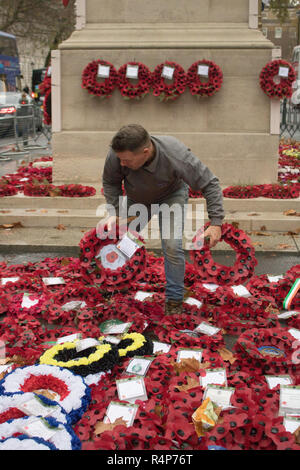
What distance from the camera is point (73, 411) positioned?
9.30 feet

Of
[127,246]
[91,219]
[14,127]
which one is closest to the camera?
[127,246]

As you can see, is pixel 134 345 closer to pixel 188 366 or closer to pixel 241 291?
pixel 188 366

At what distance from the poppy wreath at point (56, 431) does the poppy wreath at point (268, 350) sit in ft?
4.17

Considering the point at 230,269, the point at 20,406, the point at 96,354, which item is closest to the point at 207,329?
the point at 230,269

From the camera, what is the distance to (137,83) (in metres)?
8.32

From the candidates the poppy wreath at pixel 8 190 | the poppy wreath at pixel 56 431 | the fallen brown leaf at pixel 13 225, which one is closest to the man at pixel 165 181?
the poppy wreath at pixel 56 431

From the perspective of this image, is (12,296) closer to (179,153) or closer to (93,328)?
(93,328)

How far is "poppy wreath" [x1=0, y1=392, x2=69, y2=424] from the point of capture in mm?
2693

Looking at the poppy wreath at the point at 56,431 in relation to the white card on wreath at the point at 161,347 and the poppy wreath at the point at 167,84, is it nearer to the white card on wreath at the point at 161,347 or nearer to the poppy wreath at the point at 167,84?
the white card on wreath at the point at 161,347

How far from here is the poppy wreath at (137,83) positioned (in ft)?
26.9

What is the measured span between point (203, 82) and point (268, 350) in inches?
215

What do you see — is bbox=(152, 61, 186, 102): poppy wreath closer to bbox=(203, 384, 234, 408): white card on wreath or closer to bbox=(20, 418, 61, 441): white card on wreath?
Answer: bbox=(203, 384, 234, 408): white card on wreath

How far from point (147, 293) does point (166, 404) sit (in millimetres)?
1820

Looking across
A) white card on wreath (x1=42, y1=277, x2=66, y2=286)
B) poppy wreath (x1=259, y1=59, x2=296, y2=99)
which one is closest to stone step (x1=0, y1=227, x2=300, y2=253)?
white card on wreath (x1=42, y1=277, x2=66, y2=286)
